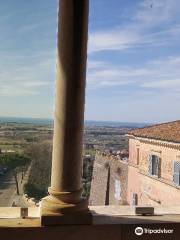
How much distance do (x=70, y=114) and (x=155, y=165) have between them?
2680 centimetres

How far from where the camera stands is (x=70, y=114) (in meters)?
5.97

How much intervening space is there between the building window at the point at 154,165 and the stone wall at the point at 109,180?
5690 millimetres

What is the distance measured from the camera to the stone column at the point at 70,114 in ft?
19.5

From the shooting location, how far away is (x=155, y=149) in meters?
31.4

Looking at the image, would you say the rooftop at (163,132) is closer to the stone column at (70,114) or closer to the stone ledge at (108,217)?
the stone ledge at (108,217)

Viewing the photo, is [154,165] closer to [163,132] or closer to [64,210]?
[163,132]

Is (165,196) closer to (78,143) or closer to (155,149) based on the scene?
(155,149)

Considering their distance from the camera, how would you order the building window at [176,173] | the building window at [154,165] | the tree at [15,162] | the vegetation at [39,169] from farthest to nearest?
the building window at [154,165] → the vegetation at [39,169] → the building window at [176,173] → the tree at [15,162]

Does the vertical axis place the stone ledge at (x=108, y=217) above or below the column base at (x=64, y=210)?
below

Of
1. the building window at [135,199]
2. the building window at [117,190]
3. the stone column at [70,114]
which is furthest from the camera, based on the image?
the building window at [117,190]

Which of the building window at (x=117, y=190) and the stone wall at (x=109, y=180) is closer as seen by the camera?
the building window at (x=117, y=190)

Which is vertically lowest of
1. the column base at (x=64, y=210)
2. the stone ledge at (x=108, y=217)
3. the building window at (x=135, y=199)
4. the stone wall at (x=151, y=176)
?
the building window at (x=135, y=199)

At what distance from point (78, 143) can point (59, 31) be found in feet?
5.08

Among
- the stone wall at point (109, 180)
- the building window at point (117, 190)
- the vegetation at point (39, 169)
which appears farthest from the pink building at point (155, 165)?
the vegetation at point (39, 169)
